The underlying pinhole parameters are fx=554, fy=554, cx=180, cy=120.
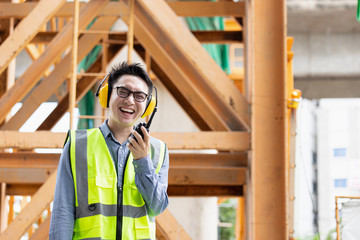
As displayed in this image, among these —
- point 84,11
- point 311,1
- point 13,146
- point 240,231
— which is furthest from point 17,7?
point 311,1

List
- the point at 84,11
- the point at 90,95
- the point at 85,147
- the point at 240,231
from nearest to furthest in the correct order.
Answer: the point at 85,147 < the point at 84,11 < the point at 90,95 < the point at 240,231

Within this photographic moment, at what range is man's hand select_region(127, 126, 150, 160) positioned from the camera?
115 inches

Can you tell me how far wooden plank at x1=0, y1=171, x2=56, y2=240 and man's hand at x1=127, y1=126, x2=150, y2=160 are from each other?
9.22ft

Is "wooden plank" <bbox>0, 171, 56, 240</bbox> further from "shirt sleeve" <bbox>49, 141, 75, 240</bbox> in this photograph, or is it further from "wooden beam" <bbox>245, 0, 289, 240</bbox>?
"shirt sleeve" <bbox>49, 141, 75, 240</bbox>

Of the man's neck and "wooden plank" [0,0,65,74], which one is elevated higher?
"wooden plank" [0,0,65,74]

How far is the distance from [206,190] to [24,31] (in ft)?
10.9

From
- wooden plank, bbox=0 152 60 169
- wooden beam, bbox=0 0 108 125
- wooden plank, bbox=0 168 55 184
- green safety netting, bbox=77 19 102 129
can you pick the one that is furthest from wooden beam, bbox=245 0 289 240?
green safety netting, bbox=77 19 102 129

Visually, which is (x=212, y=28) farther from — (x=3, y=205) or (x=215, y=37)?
(x=3, y=205)

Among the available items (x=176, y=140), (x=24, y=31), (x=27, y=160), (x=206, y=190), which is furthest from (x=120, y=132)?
(x=206, y=190)

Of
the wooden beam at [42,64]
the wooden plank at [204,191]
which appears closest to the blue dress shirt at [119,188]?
the wooden beam at [42,64]

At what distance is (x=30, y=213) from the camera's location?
5.51 metres

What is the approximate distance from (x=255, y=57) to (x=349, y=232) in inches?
117

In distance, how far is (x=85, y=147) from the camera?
3.16 meters

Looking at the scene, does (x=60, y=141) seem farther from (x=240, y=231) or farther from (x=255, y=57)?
(x=240, y=231)
